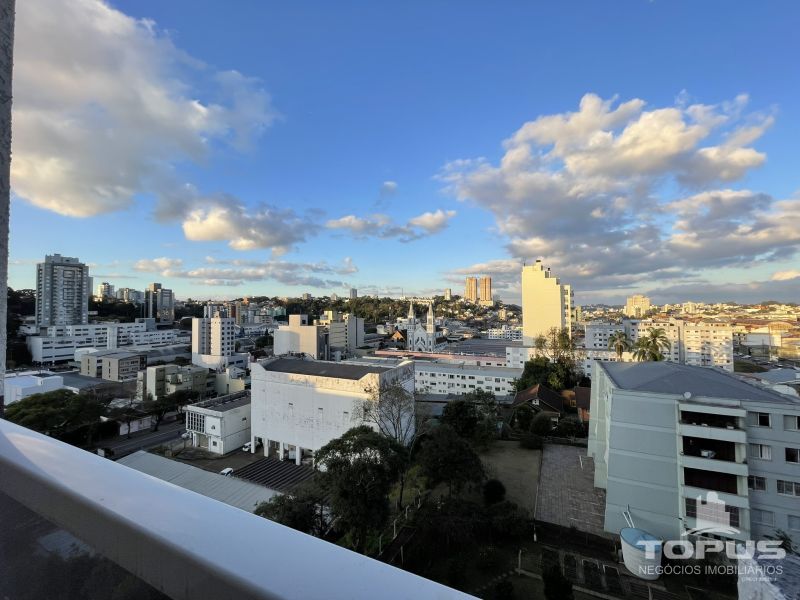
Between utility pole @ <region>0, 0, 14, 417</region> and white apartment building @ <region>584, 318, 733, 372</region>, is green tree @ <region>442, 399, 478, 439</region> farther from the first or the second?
white apartment building @ <region>584, 318, 733, 372</region>

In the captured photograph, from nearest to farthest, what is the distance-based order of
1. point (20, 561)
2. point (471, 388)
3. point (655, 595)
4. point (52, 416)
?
point (20, 561)
point (655, 595)
point (52, 416)
point (471, 388)

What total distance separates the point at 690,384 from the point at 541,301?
24329 millimetres

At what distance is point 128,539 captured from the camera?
1.88 feet

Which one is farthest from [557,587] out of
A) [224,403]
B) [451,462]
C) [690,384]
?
[224,403]

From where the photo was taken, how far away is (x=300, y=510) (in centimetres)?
590

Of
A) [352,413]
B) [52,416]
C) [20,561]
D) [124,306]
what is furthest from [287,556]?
[124,306]

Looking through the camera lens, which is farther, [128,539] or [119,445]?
[119,445]

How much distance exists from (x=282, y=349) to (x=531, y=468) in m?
22.9

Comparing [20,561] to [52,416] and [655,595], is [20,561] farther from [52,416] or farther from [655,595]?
[52,416]

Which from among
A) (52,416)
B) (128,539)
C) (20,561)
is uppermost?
(128,539)

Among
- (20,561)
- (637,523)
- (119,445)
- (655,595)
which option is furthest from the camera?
(119,445)

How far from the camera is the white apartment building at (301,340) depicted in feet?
93.0

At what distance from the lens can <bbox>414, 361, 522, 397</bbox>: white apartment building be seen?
1984cm

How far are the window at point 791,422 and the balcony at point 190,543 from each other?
8.42 m
